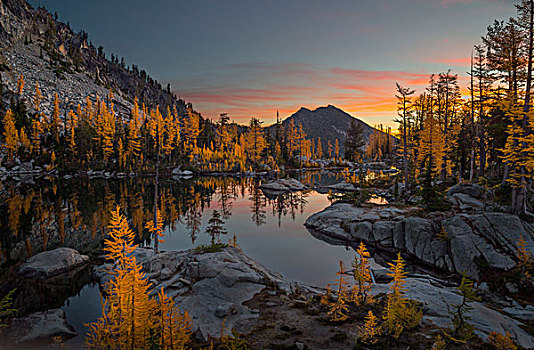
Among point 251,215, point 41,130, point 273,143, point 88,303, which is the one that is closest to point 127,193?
point 251,215

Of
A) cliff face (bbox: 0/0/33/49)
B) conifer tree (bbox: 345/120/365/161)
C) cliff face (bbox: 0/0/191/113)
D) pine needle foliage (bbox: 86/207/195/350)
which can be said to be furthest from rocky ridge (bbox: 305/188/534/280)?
cliff face (bbox: 0/0/33/49)

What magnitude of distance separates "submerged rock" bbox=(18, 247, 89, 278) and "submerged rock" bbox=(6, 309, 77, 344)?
607cm

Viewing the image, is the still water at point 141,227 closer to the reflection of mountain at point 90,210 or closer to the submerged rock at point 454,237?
the reflection of mountain at point 90,210

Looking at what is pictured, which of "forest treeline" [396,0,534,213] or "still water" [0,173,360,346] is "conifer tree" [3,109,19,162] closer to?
"still water" [0,173,360,346]

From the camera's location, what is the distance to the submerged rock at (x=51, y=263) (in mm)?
17781

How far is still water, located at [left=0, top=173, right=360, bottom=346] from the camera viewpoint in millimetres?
16469

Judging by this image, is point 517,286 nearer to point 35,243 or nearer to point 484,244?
point 484,244

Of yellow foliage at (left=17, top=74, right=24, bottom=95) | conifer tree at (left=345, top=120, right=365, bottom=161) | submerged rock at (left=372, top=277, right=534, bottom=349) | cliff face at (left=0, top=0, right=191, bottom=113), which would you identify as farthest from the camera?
Answer: conifer tree at (left=345, top=120, right=365, bottom=161)

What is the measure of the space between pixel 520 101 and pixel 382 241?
15.2 metres

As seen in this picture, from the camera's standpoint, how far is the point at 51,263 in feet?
61.6

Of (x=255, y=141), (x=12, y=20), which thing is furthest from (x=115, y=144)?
(x=12, y=20)

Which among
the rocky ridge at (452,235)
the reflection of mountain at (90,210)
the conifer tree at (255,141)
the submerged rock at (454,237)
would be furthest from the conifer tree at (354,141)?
the submerged rock at (454,237)

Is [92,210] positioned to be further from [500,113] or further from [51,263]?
[500,113]

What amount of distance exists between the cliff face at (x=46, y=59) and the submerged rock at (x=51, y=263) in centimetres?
10539
